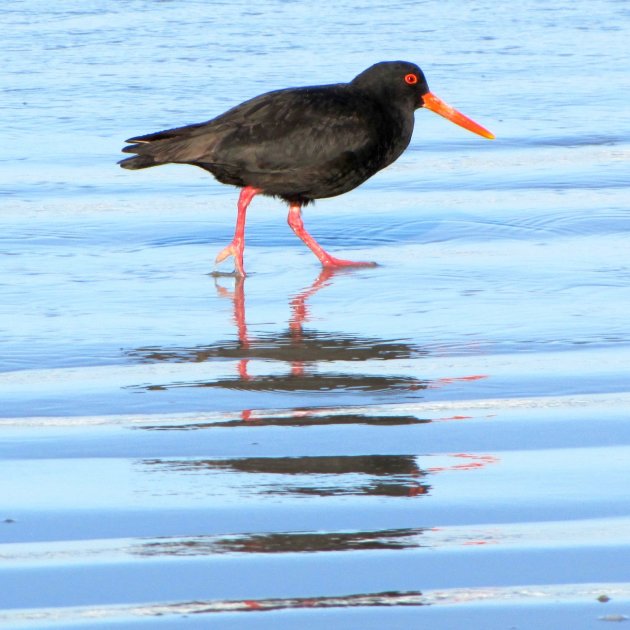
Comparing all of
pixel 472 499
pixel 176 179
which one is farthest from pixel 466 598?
pixel 176 179

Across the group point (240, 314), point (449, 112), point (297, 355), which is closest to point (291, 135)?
point (449, 112)

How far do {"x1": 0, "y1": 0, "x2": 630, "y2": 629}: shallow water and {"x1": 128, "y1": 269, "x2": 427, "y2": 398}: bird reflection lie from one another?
0.05 ft

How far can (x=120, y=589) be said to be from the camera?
2764 mm

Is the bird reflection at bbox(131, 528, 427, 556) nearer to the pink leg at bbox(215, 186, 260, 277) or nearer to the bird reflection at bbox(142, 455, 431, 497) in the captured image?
the bird reflection at bbox(142, 455, 431, 497)

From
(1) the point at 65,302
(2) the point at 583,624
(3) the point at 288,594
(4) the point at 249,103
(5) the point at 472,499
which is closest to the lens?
(2) the point at 583,624

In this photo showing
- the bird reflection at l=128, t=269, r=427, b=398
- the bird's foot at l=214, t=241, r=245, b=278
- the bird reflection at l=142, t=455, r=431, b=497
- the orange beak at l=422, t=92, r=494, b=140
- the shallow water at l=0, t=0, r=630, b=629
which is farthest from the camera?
the orange beak at l=422, t=92, r=494, b=140

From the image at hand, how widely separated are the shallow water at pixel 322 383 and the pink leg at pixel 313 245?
106 millimetres

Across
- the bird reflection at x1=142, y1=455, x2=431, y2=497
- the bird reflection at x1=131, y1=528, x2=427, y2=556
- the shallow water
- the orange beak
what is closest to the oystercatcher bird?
the shallow water

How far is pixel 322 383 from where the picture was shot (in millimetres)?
4441

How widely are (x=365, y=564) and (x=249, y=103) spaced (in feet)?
13.8

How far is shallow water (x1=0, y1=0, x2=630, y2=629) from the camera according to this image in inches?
111

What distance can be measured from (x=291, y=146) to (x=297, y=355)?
1.99 meters

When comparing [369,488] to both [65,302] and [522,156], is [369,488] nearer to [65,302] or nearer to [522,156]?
[65,302]

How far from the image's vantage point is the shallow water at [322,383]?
9.23 ft
